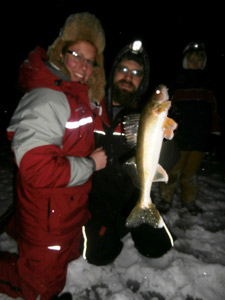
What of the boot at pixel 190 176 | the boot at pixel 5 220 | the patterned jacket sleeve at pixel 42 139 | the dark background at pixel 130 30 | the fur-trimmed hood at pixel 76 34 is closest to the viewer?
the patterned jacket sleeve at pixel 42 139

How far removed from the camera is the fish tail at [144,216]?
2.08 m

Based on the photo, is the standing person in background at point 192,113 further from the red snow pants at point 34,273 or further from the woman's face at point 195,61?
the red snow pants at point 34,273

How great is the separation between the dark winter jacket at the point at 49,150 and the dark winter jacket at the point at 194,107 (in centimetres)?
201

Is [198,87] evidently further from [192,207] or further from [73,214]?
[73,214]

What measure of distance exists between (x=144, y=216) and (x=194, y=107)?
229 cm

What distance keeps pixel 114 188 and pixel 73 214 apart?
921 millimetres

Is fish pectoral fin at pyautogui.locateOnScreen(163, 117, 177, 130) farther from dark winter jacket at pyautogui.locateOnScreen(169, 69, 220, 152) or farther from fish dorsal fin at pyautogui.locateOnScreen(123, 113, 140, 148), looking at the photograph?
dark winter jacket at pyautogui.locateOnScreen(169, 69, 220, 152)

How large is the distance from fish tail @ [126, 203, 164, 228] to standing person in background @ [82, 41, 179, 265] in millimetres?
760

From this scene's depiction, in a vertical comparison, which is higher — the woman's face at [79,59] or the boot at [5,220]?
the woman's face at [79,59]

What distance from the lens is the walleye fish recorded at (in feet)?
5.19

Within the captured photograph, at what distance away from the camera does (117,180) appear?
3.00 m

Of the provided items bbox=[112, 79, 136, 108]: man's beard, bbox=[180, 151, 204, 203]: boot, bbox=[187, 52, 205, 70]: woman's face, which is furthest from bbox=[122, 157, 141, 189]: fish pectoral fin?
bbox=[187, 52, 205, 70]: woman's face

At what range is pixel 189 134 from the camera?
3613 mm

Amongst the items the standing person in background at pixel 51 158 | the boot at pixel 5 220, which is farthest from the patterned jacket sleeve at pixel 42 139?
the boot at pixel 5 220
